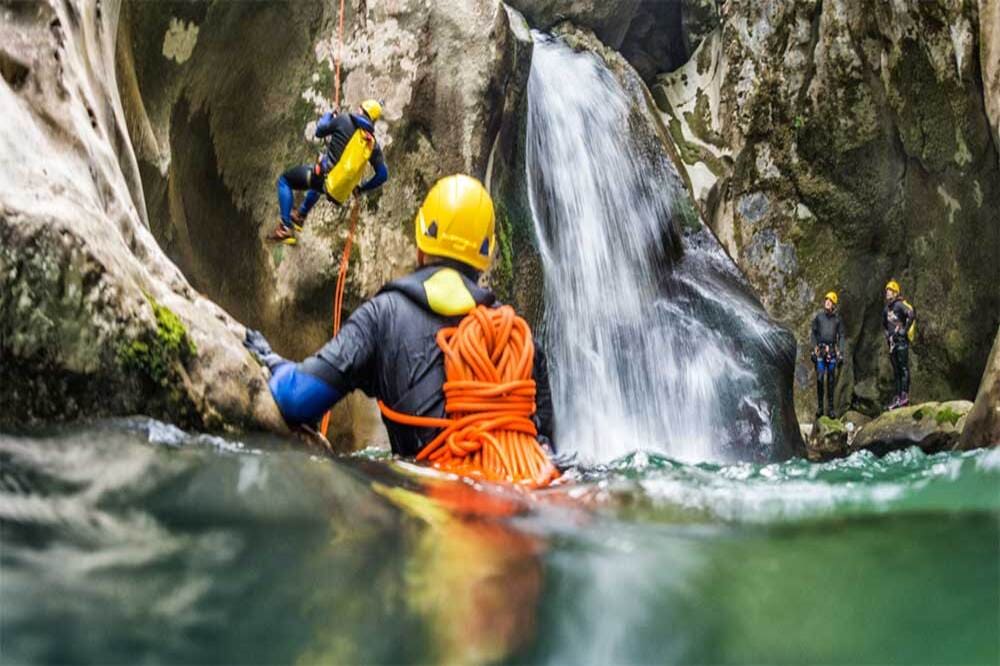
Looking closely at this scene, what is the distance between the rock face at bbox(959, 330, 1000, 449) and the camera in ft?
21.3

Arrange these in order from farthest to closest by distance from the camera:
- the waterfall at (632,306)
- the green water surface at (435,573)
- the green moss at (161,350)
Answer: the waterfall at (632,306) < the green moss at (161,350) < the green water surface at (435,573)

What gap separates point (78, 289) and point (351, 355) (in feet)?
3.52

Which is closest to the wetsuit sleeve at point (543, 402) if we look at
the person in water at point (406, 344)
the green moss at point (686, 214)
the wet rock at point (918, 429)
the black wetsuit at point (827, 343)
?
the person in water at point (406, 344)

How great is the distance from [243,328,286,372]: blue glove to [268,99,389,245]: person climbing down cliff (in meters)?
3.08

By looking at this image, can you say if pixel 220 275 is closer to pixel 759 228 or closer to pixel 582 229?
pixel 582 229

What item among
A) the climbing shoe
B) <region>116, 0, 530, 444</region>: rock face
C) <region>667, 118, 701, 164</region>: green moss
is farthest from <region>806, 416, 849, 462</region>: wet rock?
the climbing shoe

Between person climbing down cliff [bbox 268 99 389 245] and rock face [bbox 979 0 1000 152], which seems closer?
person climbing down cliff [bbox 268 99 389 245]

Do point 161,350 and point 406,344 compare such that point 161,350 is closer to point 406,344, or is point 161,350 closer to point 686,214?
point 406,344

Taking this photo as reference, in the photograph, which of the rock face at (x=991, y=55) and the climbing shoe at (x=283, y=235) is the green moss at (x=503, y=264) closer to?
the climbing shoe at (x=283, y=235)

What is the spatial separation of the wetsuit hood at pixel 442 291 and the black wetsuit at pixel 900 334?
11568 mm

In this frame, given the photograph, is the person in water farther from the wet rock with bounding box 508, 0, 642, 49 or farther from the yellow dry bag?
the wet rock with bounding box 508, 0, 642, 49

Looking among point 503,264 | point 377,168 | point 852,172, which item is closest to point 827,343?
point 852,172

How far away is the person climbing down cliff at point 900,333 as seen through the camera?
44.3ft

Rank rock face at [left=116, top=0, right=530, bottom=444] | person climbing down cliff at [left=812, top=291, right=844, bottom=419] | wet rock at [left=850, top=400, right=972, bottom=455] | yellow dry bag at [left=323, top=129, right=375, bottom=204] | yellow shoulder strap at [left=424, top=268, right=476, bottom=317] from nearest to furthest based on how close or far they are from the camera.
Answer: yellow shoulder strap at [left=424, top=268, right=476, bottom=317] → yellow dry bag at [left=323, top=129, right=375, bottom=204] → rock face at [left=116, top=0, right=530, bottom=444] → wet rock at [left=850, top=400, right=972, bottom=455] → person climbing down cliff at [left=812, top=291, right=844, bottom=419]
